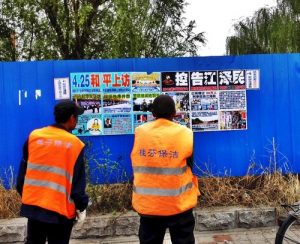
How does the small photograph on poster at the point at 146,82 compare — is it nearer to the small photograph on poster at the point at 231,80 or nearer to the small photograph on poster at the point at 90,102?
the small photograph on poster at the point at 90,102

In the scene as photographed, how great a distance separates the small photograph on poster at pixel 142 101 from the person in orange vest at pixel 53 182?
99.5 inches

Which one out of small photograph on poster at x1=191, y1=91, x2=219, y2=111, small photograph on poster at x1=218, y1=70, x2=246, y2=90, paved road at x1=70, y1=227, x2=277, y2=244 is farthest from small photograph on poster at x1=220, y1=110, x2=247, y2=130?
paved road at x1=70, y1=227, x2=277, y2=244

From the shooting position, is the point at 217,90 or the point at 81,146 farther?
the point at 217,90

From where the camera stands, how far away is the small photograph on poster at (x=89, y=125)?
6.04 metres

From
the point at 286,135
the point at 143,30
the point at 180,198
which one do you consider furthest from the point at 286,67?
the point at 143,30

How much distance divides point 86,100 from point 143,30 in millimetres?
7486

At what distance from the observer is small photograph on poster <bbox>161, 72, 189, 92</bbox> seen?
611cm

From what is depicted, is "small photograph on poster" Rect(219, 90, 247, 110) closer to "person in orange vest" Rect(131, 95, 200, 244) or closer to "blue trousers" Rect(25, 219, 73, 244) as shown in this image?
"person in orange vest" Rect(131, 95, 200, 244)

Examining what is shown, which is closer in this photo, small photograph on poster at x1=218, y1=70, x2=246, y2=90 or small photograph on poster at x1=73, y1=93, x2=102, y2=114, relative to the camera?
small photograph on poster at x1=73, y1=93, x2=102, y2=114

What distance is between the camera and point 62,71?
6.00 metres

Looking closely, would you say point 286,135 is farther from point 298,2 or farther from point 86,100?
point 298,2

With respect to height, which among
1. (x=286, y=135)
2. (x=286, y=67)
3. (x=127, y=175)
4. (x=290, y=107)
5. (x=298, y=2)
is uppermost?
(x=298, y=2)

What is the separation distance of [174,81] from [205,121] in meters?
0.69

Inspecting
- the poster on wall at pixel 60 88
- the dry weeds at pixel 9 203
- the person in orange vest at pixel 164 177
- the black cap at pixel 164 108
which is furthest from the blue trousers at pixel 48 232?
the poster on wall at pixel 60 88
